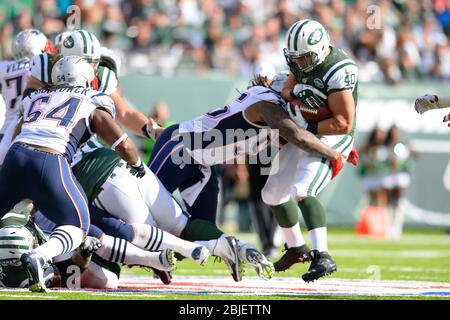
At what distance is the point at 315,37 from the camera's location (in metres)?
6.91

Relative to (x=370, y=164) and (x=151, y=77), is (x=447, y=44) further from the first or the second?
(x=151, y=77)

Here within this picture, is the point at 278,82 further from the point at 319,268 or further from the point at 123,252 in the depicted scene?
the point at 123,252

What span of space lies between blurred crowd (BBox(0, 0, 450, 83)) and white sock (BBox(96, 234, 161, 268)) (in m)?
6.91

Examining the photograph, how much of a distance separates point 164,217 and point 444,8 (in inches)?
476

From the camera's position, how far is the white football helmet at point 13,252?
6105 mm

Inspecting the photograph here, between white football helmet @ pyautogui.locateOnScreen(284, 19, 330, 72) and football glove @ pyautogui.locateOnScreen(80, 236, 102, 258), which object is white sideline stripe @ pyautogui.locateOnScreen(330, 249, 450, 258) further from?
A: football glove @ pyautogui.locateOnScreen(80, 236, 102, 258)

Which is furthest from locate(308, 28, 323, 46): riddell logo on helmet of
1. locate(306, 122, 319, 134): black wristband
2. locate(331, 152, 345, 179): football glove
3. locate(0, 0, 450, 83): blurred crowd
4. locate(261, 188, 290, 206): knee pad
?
locate(0, 0, 450, 83): blurred crowd

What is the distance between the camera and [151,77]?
14.2 m

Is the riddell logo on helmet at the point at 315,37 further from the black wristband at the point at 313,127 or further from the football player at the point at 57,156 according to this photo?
the football player at the point at 57,156

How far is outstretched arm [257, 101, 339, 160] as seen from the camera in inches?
266

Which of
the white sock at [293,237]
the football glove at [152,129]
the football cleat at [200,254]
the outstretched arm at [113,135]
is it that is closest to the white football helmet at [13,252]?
the outstretched arm at [113,135]

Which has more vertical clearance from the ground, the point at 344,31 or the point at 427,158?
the point at 344,31
